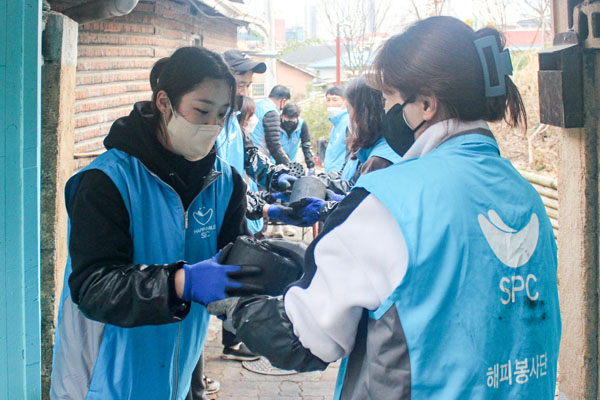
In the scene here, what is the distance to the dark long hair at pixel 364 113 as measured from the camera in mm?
3945

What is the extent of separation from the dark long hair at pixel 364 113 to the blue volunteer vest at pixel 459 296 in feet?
7.65

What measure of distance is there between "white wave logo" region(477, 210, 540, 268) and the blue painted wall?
5.60ft

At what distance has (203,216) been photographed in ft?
7.88

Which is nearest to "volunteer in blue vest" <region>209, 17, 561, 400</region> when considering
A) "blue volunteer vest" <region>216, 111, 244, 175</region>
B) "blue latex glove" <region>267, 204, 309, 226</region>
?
"blue latex glove" <region>267, 204, 309, 226</region>

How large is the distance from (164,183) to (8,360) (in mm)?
924

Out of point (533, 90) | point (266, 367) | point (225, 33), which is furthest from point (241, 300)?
point (225, 33)

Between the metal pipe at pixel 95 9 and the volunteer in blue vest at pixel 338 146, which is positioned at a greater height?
the metal pipe at pixel 95 9

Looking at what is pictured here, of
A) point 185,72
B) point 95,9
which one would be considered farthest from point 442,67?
point 95,9

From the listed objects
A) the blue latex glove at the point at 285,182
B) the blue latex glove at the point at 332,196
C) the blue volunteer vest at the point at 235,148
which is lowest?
the blue latex glove at the point at 332,196

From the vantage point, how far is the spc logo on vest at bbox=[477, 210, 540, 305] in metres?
1.52

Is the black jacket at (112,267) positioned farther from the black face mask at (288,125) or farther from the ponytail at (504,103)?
the black face mask at (288,125)

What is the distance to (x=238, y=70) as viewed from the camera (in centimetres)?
534

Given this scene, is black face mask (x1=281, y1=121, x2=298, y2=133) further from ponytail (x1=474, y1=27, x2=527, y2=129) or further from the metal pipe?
ponytail (x1=474, y1=27, x2=527, y2=129)

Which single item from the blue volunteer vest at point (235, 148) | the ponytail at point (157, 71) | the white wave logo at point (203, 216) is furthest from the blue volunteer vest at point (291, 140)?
the white wave logo at point (203, 216)
